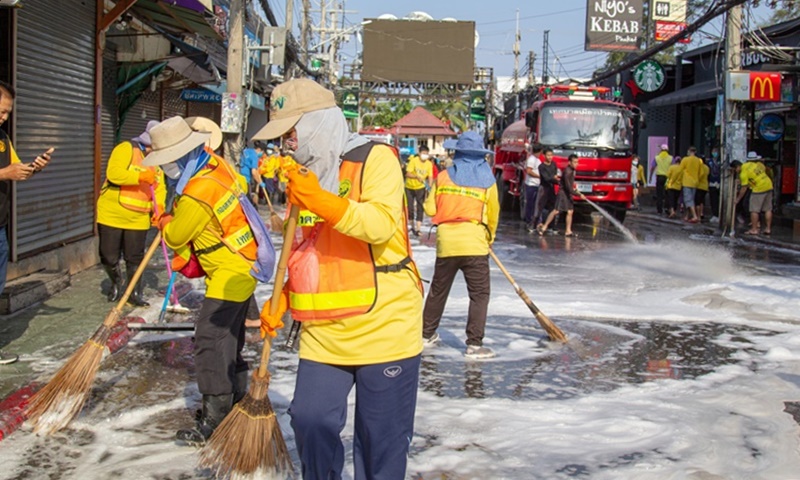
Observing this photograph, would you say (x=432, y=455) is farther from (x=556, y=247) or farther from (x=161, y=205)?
(x=556, y=247)

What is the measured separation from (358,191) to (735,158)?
1797cm

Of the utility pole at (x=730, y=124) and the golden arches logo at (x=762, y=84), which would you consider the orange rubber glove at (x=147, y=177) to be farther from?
the golden arches logo at (x=762, y=84)

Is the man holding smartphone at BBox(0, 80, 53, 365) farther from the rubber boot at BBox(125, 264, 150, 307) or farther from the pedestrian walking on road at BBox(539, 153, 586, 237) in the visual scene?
the pedestrian walking on road at BBox(539, 153, 586, 237)

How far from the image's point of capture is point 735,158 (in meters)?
19.8

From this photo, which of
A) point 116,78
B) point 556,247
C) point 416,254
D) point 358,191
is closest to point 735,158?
point 556,247

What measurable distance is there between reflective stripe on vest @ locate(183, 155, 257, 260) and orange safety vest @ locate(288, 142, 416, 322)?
1.55m

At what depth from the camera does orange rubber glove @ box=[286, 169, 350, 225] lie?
10.6 feet

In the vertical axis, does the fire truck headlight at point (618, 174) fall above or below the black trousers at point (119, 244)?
above

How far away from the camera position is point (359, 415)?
3.57 metres

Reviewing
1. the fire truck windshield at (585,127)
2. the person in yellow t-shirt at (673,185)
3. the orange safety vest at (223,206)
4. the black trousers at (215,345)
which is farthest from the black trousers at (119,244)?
the person in yellow t-shirt at (673,185)

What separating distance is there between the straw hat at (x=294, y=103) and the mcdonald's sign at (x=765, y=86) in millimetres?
18006

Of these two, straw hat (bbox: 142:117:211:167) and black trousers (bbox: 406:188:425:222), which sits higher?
straw hat (bbox: 142:117:211:167)

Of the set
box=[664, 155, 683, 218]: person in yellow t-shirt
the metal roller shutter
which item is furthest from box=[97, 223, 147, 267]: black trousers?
box=[664, 155, 683, 218]: person in yellow t-shirt

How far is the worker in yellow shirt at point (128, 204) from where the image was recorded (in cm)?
866
